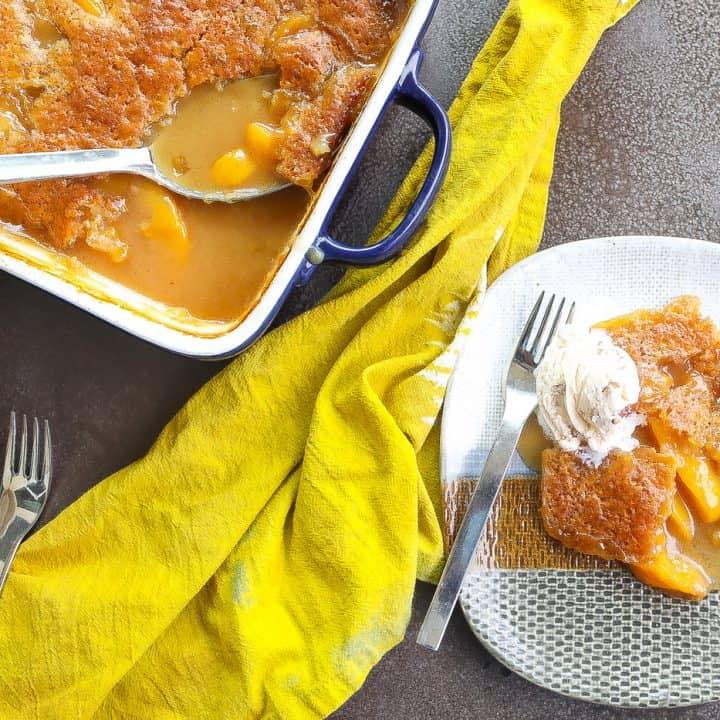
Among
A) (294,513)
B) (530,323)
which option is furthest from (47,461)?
(530,323)

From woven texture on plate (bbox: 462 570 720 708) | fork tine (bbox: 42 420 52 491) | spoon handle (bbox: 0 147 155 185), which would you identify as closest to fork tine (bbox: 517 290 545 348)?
woven texture on plate (bbox: 462 570 720 708)

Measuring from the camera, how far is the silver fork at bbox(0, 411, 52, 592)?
4.29ft

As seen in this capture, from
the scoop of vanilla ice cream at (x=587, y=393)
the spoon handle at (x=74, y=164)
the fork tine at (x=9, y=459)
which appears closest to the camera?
the spoon handle at (x=74, y=164)

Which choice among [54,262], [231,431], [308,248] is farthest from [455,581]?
[54,262]

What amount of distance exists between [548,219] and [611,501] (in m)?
0.51

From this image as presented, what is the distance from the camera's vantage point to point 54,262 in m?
1.16

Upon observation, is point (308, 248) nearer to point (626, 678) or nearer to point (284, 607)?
point (284, 607)

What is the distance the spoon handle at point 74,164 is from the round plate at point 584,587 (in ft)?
1.92

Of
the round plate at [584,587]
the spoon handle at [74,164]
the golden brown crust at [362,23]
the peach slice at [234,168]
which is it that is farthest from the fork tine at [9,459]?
the golden brown crust at [362,23]

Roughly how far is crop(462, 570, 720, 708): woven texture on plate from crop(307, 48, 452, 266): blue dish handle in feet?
1.90

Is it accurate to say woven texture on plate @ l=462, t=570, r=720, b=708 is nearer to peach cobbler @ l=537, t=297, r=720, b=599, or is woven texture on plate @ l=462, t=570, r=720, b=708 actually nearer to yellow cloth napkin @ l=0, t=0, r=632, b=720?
peach cobbler @ l=537, t=297, r=720, b=599

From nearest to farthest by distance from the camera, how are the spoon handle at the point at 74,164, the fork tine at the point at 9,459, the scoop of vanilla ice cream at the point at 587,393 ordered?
the spoon handle at the point at 74,164, the scoop of vanilla ice cream at the point at 587,393, the fork tine at the point at 9,459

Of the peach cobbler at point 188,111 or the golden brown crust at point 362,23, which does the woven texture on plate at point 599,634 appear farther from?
the golden brown crust at point 362,23

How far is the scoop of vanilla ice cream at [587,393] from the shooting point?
3.97 feet
